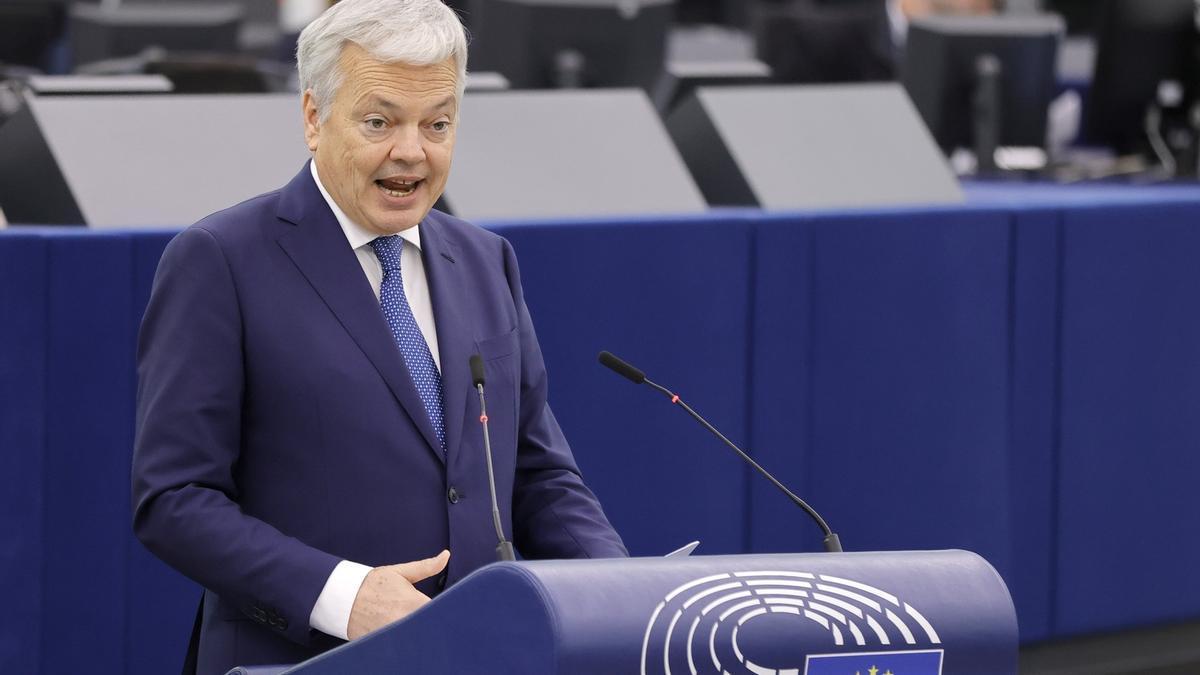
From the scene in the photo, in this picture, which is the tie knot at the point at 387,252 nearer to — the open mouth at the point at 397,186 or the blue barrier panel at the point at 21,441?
the open mouth at the point at 397,186

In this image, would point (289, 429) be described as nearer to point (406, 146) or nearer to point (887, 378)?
point (406, 146)

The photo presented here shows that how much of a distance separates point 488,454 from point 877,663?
21.2 inches

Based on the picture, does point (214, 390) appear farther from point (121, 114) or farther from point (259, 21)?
point (259, 21)

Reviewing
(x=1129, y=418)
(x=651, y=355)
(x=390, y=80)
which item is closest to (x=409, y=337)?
(x=390, y=80)

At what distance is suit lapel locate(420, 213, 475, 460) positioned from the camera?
219 cm

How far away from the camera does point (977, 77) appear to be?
6.46 metres

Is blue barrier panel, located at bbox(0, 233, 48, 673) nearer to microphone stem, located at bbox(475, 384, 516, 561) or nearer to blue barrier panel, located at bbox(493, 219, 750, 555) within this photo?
blue barrier panel, located at bbox(493, 219, 750, 555)

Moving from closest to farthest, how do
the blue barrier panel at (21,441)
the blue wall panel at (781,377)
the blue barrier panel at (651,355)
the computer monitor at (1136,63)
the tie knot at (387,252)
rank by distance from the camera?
the tie knot at (387,252)
the blue barrier panel at (21,441)
the blue barrier panel at (651,355)
the blue wall panel at (781,377)
the computer monitor at (1136,63)

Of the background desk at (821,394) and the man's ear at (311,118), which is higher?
the man's ear at (311,118)

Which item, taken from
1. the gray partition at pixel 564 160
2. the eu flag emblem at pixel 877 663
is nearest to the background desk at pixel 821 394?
the gray partition at pixel 564 160

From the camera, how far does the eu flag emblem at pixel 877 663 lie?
67.6 inches

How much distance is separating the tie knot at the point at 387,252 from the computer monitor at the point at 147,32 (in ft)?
15.6

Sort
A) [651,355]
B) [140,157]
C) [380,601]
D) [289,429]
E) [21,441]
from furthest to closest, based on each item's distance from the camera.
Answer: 1. [651,355]
2. [140,157]
3. [21,441]
4. [289,429]
5. [380,601]

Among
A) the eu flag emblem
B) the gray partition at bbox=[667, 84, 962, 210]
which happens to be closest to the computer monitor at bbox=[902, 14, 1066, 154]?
the gray partition at bbox=[667, 84, 962, 210]
